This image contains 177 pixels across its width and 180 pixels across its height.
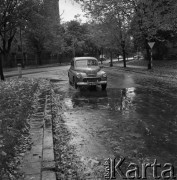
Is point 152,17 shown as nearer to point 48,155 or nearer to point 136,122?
point 136,122

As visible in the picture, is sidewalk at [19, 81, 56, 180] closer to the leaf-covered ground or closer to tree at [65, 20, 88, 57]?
the leaf-covered ground

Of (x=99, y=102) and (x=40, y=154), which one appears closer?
(x=40, y=154)

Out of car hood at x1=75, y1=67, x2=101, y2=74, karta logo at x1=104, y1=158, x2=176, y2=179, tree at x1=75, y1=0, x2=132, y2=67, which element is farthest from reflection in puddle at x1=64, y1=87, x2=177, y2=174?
tree at x1=75, y1=0, x2=132, y2=67

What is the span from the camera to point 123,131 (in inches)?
267

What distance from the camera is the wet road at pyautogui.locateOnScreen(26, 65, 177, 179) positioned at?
503 cm

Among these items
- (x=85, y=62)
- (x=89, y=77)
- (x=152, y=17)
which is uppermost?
(x=152, y=17)

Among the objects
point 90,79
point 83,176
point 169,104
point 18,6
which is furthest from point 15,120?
point 18,6

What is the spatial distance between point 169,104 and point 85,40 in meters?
72.7

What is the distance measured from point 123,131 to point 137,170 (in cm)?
229

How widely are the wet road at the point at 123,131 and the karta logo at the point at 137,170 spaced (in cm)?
3

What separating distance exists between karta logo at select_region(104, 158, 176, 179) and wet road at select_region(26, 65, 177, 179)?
3cm

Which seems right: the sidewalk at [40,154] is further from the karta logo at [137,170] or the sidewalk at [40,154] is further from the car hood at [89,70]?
the car hood at [89,70]

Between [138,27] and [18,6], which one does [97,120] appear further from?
[138,27]

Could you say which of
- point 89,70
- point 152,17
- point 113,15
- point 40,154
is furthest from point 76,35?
point 40,154
